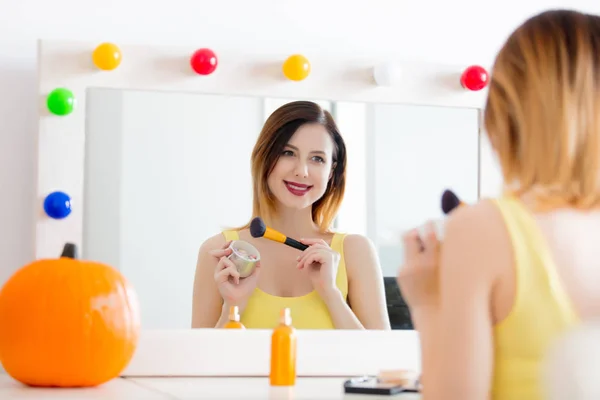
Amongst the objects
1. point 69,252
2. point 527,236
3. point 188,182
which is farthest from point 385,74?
point 527,236

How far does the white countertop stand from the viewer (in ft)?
4.00

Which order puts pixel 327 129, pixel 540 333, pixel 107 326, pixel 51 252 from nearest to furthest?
pixel 540 333 → pixel 107 326 → pixel 51 252 → pixel 327 129

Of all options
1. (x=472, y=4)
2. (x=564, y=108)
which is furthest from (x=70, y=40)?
(x=564, y=108)

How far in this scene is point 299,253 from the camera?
1.64 m

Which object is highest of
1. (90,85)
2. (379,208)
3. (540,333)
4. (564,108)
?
(90,85)

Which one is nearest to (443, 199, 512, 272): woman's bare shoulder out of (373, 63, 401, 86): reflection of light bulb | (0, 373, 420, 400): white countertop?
(0, 373, 420, 400): white countertop

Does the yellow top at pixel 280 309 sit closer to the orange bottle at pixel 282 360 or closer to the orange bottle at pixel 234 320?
the orange bottle at pixel 234 320

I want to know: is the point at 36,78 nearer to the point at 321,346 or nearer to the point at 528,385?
the point at 321,346

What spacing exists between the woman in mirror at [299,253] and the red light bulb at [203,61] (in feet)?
0.53

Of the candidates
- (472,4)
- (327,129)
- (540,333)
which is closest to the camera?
(540,333)

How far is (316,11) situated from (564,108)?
3.06ft

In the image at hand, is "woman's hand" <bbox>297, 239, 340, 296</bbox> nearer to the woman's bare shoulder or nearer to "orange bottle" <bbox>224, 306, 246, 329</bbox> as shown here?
"orange bottle" <bbox>224, 306, 246, 329</bbox>

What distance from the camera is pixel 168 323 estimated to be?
5.18ft

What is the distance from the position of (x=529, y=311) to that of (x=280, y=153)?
2.93 ft
